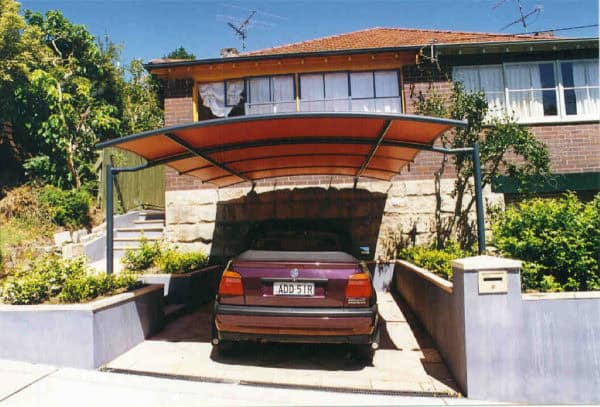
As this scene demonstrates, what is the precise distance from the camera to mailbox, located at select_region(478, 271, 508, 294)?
3527mm

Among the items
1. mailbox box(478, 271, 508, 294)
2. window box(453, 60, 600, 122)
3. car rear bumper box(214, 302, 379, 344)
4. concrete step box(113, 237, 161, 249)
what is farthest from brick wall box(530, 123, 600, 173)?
concrete step box(113, 237, 161, 249)

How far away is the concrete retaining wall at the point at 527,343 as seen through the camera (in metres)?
3.46

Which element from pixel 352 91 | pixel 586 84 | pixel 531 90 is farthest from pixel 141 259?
pixel 586 84

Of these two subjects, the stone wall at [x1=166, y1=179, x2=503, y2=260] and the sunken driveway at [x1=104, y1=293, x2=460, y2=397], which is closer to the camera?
the sunken driveway at [x1=104, y1=293, x2=460, y2=397]

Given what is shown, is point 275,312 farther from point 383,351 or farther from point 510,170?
point 510,170

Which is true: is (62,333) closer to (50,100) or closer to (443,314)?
(443,314)

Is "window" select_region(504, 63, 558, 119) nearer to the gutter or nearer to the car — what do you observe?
the gutter

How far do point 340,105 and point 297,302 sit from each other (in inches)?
290

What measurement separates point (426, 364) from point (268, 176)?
5.70 metres

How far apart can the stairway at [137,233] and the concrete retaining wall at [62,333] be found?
17.1 feet

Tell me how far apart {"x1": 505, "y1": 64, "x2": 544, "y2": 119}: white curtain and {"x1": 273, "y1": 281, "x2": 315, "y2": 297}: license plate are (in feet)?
27.9

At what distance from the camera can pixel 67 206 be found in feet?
37.0

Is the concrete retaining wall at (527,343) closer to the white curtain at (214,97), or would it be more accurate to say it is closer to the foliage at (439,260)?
the foliage at (439,260)

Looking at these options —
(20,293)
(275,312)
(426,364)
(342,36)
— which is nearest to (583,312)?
(426,364)
